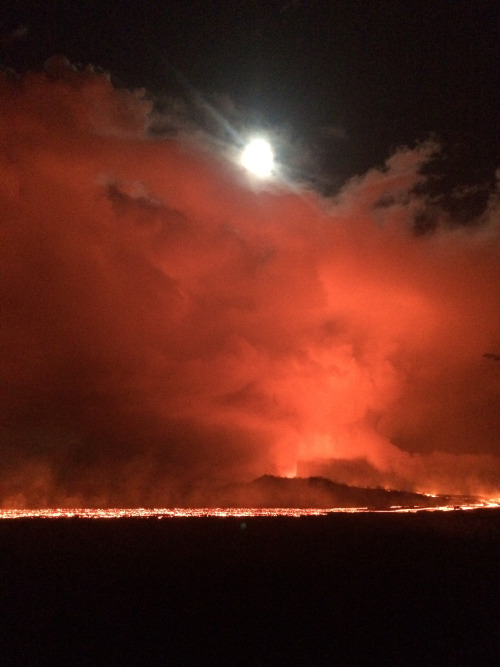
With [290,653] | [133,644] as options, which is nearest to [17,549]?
[133,644]

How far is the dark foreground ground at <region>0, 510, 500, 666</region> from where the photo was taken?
93.7 ft

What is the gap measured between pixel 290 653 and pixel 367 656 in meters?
3.98

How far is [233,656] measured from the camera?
2838 cm

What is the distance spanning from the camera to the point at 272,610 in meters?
40.3

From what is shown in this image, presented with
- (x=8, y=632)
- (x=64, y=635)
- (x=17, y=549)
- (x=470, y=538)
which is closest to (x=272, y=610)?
(x=64, y=635)

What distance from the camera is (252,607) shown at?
41.7m

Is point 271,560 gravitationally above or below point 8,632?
above

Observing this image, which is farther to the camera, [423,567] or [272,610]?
[423,567]

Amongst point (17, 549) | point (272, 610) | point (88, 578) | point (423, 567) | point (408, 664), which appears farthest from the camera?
point (17, 549)

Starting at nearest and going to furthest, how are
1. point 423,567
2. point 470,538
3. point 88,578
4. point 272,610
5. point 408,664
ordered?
point 408,664 < point 272,610 < point 88,578 < point 423,567 < point 470,538

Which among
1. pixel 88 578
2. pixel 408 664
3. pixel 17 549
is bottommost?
pixel 408 664

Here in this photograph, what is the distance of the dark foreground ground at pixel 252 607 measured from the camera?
93.7 ft

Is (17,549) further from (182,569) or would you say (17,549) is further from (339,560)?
(339,560)

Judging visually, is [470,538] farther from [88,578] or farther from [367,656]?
[367,656]
